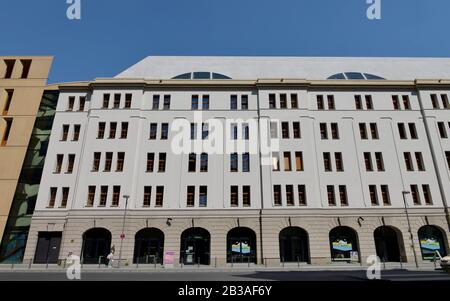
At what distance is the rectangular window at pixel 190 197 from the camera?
3309 centimetres

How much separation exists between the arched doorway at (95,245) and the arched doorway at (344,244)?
25.3 metres

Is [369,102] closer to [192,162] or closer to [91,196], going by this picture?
[192,162]

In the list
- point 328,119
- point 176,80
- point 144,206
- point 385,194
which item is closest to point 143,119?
point 176,80

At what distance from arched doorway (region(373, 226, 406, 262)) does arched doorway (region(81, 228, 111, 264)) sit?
100 feet

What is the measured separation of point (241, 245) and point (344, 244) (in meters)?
11.7

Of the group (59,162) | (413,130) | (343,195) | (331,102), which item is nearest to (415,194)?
(413,130)

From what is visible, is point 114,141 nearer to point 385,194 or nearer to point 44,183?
point 44,183

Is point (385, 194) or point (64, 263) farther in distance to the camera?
point (385, 194)

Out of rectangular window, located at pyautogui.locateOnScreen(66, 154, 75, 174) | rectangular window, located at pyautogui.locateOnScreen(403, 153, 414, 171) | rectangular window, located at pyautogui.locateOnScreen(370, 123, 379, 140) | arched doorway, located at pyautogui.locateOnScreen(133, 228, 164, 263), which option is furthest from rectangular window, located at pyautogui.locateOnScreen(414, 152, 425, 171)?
rectangular window, located at pyautogui.locateOnScreen(66, 154, 75, 174)

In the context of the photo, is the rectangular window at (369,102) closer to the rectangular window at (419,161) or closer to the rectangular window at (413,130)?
the rectangular window at (413,130)

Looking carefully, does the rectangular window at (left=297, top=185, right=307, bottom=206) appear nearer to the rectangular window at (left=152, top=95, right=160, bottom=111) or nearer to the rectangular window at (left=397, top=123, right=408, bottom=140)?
the rectangular window at (left=397, top=123, right=408, bottom=140)

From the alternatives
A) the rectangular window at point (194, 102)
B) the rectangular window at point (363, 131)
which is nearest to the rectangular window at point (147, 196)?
the rectangular window at point (194, 102)

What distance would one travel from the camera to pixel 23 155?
114 feet
